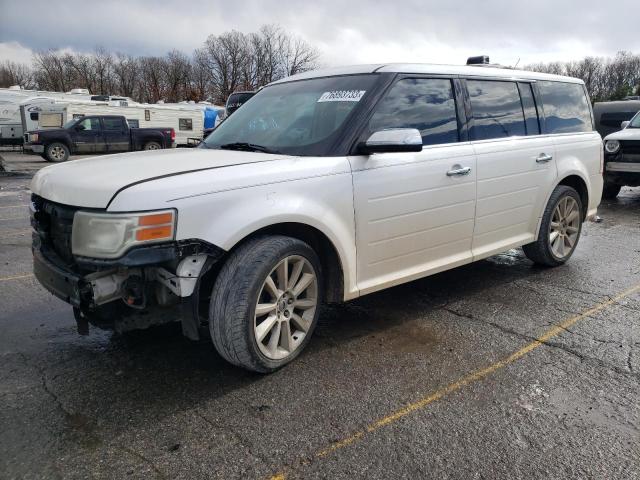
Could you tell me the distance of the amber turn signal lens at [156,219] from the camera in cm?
256

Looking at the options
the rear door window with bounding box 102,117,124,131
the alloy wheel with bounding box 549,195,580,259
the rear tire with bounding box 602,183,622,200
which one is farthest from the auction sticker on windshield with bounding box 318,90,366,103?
the rear door window with bounding box 102,117,124,131

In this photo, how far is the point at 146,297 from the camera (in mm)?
2762

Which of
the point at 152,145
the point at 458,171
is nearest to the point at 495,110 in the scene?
the point at 458,171

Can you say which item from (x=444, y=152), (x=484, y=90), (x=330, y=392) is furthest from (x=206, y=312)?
(x=484, y=90)

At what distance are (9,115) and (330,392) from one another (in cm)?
2879

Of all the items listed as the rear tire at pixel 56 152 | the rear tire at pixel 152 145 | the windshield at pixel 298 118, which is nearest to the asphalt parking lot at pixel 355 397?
the windshield at pixel 298 118

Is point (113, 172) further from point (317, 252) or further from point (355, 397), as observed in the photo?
point (355, 397)

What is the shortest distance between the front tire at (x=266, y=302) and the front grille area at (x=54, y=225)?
850 mm

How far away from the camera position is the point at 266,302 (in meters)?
3.04

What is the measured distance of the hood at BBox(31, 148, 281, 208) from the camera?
8.83 feet

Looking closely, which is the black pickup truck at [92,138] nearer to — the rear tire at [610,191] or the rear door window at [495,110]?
the rear tire at [610,191]

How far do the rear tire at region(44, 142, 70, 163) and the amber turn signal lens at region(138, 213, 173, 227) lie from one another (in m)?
20.2

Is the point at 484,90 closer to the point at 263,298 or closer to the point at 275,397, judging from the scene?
the point at 263,298

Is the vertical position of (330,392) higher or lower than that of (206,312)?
lower
